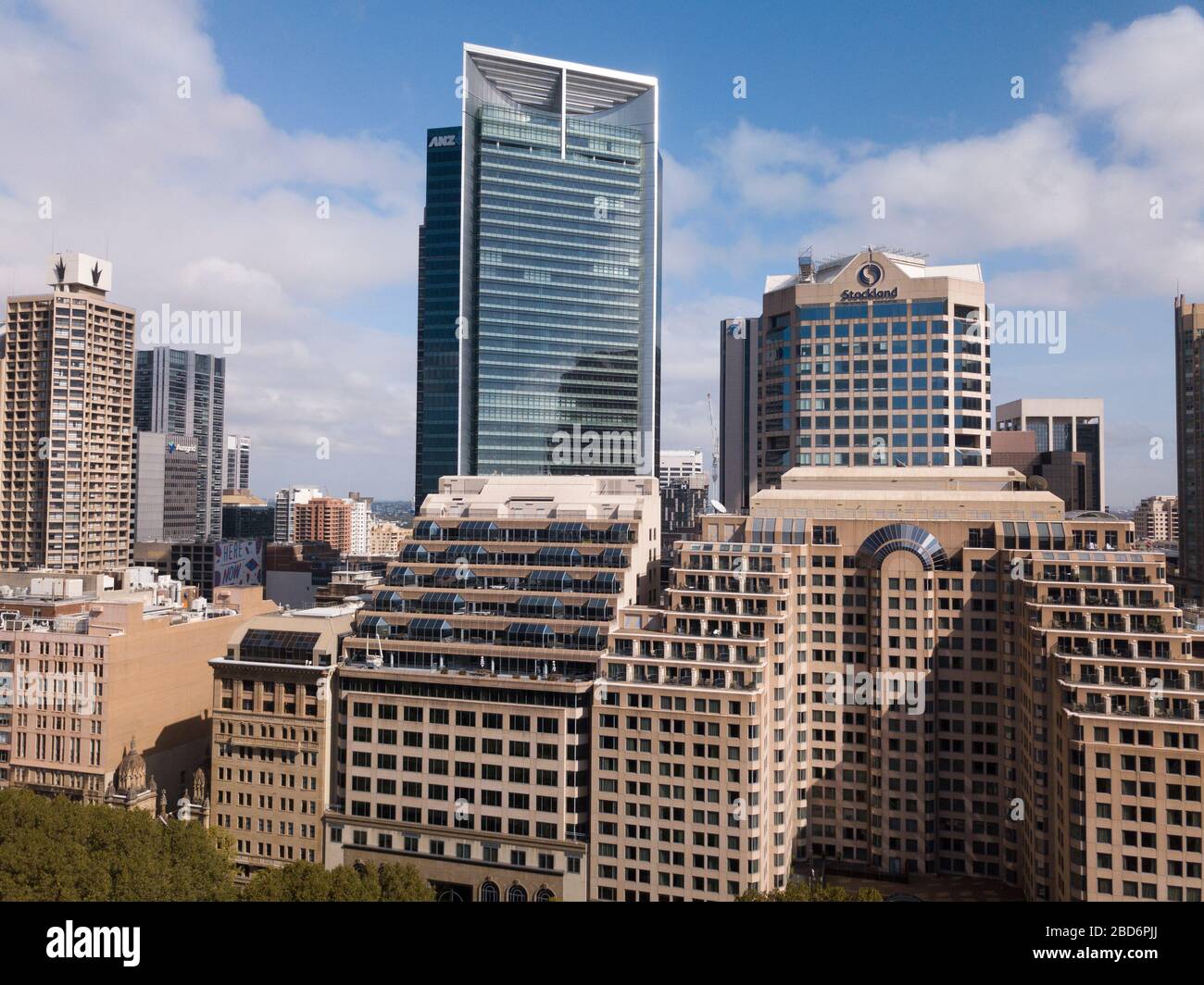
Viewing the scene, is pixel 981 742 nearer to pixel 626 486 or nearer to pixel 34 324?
pixel 626 486

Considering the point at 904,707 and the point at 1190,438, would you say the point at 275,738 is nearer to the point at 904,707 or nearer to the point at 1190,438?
the point at 904,707

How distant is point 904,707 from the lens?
86.0m

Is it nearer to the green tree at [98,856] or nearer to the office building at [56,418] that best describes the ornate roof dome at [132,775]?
the green tree at [98,856]

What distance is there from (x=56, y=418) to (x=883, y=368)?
492ft

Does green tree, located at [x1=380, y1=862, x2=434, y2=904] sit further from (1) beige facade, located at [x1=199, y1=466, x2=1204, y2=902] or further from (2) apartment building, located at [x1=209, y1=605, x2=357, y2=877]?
(2) apartment building, located at [x1=209, y1=605, x2=357, y2=877]

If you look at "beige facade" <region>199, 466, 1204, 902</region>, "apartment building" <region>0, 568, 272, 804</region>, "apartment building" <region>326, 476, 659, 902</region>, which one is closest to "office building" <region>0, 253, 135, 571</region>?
"apartment building" <region>0, 568, 272, 804</region>

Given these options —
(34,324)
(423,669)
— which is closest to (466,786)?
(423,669)

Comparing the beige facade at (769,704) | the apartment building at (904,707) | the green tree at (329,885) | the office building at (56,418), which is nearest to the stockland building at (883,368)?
the apartment building at (904,707)

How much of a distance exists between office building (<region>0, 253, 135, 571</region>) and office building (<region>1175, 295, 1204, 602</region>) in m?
209

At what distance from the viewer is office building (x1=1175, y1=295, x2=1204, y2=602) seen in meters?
163

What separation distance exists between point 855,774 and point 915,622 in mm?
17027

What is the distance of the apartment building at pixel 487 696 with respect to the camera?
77.4 metres

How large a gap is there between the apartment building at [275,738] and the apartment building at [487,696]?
235 cm
